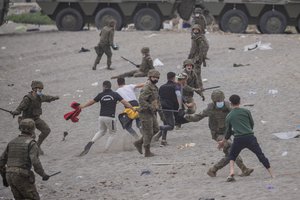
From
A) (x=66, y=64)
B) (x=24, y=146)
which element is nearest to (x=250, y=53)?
(x=66, y=64)

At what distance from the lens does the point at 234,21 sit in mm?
30047

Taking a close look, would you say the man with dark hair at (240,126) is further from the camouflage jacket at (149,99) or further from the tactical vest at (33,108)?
the tactical vest at (33,108)

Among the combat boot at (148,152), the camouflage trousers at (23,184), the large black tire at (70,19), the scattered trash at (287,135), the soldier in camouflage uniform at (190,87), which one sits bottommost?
the large black tire at (70,19)

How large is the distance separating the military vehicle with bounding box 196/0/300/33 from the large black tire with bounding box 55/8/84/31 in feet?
15.0

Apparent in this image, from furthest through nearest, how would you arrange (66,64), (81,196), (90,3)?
(90,3)
(66,64)
(81,196)

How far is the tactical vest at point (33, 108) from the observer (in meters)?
14.5

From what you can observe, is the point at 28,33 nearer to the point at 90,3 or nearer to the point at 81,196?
the point at 90,3

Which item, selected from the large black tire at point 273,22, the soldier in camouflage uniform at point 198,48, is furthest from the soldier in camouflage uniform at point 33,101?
the large black tire at point 273,22

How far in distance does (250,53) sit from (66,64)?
5318 millimetres

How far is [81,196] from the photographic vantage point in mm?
12398

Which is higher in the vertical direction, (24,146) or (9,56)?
(24,146)

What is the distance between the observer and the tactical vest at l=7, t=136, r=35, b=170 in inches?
423

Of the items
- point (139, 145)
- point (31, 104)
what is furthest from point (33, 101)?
point (139, 145)

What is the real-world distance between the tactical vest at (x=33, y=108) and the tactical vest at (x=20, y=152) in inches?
147
